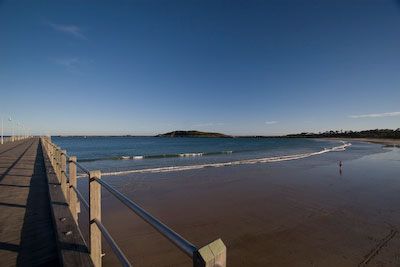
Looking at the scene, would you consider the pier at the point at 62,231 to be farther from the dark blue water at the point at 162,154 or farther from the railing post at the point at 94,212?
the dark blue water at the point at 162,154

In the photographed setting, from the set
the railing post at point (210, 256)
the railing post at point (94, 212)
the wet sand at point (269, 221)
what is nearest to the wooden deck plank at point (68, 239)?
the railing post at point (94, 212)

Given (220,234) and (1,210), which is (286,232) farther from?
(1,210)

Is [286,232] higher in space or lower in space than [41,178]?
lower

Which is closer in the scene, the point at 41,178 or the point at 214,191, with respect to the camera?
the point at 41,178

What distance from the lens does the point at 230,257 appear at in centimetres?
519

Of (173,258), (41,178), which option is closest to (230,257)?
(173,258)

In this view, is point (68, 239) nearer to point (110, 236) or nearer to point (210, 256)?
point (110, 236)

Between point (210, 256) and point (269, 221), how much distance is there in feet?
22.8

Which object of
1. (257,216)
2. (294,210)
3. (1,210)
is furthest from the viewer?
(294,210)

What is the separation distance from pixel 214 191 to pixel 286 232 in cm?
518

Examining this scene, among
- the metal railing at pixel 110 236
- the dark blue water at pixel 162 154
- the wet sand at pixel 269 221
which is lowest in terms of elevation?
the wet sand at pixel 269 221

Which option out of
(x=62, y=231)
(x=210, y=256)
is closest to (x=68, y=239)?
(x=62, y=231)

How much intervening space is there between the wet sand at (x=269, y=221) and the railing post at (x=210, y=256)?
14.0 feet

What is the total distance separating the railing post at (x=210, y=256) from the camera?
108cm
